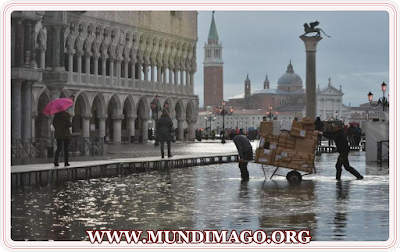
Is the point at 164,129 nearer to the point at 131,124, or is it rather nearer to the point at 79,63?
the point at 79,63

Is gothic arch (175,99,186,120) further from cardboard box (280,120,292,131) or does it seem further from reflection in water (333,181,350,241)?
reflection in water (333,181,350,241)

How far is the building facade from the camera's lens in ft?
204

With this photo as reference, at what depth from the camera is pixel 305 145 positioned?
65.1 feet

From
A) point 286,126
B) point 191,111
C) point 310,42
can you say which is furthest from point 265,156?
point 191,111

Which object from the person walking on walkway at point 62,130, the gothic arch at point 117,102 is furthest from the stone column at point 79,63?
the person walking on walkway at point 62,130

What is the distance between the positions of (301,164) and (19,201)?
6.95m

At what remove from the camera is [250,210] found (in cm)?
1318

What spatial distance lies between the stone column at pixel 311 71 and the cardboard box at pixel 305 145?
81.9 ft

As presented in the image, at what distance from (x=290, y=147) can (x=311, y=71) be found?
25.4 m

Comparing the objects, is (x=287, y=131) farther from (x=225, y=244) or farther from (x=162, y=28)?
(x=162, y=28)

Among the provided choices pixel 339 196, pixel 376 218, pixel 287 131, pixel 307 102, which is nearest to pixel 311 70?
pixel 307 102

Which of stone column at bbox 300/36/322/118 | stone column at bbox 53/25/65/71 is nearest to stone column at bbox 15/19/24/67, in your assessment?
stone column at bbox 53/25/65/71

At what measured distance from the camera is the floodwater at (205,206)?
36.2 feet
